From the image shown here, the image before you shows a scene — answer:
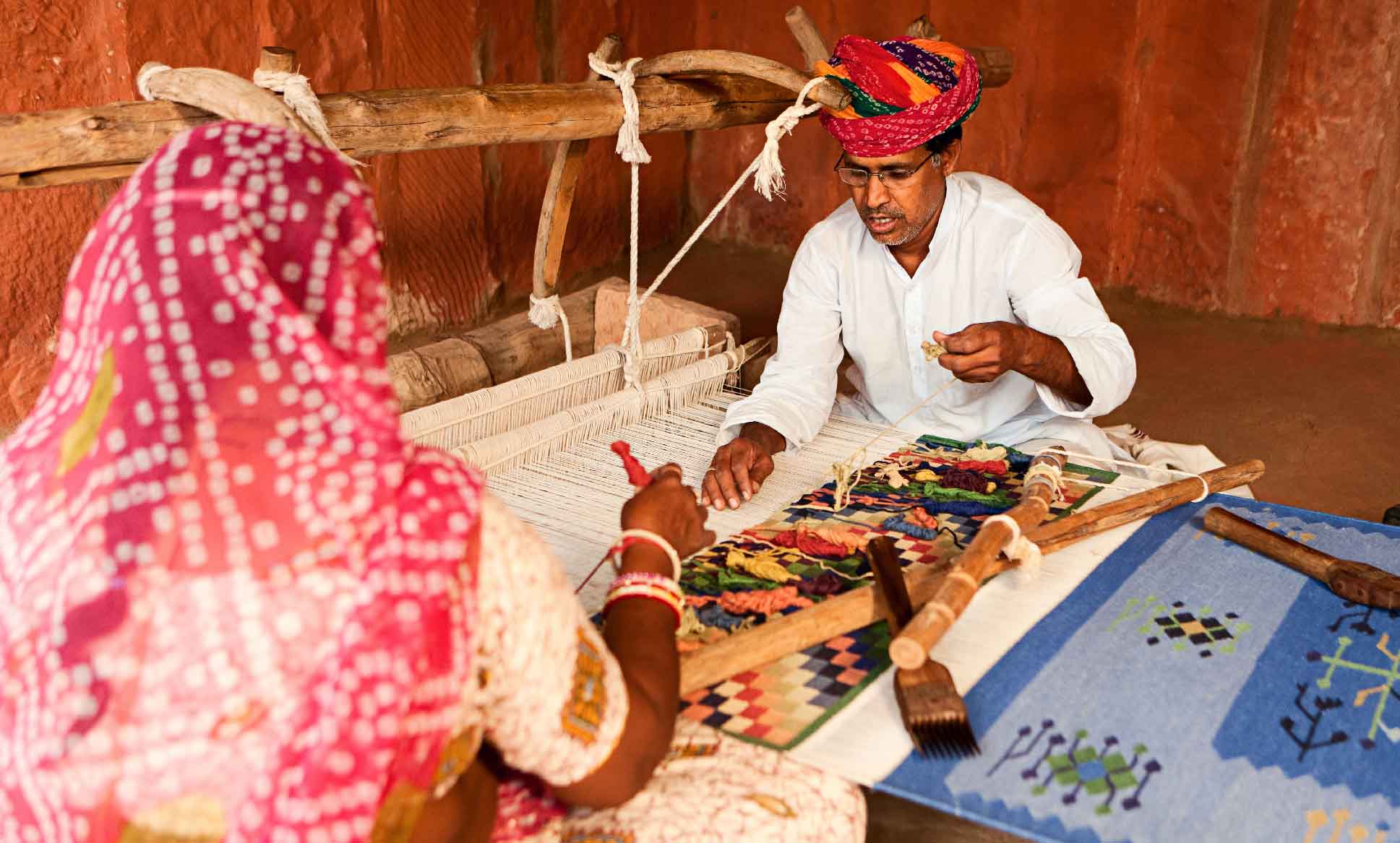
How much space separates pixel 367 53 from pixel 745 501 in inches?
105

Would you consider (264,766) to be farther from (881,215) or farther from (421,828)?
(881,215)

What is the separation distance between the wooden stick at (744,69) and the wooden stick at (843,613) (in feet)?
3.21

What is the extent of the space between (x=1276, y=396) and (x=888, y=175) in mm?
2488

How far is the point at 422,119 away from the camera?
6.63ft

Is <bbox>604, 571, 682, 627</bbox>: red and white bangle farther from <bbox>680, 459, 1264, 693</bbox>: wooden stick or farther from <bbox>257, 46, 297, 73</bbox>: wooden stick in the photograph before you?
<bbox>257, 46, 297, 73</bbox>: wooden stick

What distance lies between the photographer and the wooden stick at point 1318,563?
Answer: 1.72m

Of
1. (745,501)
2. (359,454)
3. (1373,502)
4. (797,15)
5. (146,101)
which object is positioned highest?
(797,15)

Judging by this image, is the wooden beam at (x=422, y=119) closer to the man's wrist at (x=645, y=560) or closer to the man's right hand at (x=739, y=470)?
the man's right hand at (x=739, y=470)

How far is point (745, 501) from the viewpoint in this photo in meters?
2.17

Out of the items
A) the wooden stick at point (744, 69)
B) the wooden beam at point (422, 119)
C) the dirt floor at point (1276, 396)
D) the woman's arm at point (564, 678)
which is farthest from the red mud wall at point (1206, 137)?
the woman's arm at point (564, 678)

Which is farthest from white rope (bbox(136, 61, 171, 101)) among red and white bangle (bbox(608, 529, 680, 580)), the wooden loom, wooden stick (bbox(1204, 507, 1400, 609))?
wooden stick (bbox(1204, 507, 1400, 609))

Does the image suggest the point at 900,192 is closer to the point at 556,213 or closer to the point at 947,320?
the point at 947,320

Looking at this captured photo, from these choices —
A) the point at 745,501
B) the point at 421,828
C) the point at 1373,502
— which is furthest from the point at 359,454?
the point at 1373,502

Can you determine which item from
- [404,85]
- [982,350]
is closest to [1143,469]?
[982,350]
